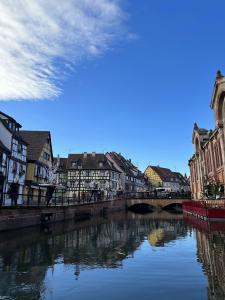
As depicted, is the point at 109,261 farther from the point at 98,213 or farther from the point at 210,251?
the point at 98,213

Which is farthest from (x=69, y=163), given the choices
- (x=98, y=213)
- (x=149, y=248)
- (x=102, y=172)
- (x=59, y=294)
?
(x=59, y=294)

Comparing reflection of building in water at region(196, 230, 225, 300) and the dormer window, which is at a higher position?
the dormer window

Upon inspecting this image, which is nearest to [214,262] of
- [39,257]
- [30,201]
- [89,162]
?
[39,257]

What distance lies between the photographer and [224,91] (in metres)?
46.1

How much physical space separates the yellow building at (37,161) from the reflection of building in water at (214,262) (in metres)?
31.6

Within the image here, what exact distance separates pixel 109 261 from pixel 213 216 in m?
20.8

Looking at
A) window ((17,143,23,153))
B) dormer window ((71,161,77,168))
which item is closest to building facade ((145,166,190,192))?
dormer window ((71,161,77,168))

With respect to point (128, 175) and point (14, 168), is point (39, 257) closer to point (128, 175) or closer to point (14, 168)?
point (14, 168)

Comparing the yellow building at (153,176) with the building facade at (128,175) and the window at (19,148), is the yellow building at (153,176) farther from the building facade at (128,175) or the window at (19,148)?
the window at (19,148)

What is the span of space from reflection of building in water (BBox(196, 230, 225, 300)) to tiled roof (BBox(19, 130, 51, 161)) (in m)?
35.6

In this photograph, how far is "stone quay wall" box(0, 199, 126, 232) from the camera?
30489mm

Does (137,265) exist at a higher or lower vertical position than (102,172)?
lower

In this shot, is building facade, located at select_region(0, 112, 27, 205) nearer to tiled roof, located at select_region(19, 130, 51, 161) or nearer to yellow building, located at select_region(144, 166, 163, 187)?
tiled roof, located at select_region(19, 130, 51, 161)

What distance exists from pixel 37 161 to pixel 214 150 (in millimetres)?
29471
